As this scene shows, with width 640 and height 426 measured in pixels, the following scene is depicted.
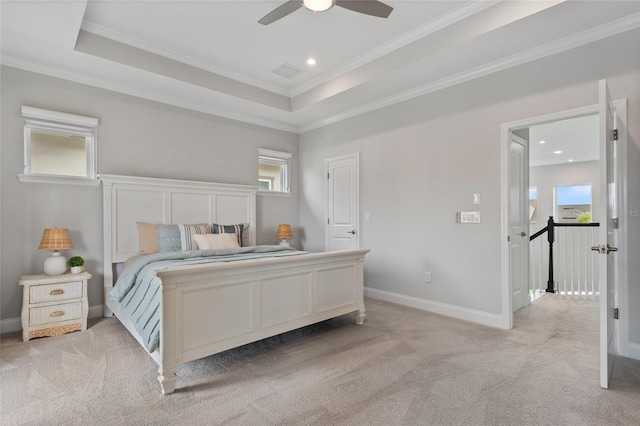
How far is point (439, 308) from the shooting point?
12.5ft

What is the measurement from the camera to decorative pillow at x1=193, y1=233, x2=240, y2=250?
3736 mm

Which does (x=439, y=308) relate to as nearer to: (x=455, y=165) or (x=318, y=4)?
(x=455, y=165)

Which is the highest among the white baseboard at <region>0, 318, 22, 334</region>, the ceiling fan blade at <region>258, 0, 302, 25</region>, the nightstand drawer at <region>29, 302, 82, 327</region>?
the ceiling fan blade at <region>258, 0, 302, 25</region>

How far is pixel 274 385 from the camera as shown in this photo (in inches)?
85.7

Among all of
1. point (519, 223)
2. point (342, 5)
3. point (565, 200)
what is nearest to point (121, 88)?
point (342, 5)

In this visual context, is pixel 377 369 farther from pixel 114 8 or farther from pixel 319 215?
pixel 114 8

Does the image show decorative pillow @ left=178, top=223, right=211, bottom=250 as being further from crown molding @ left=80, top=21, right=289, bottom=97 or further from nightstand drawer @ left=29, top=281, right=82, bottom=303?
crown molding @ left=80, top=21, right=289, bottom=97

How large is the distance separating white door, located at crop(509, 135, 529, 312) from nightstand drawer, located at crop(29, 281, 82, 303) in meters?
4.51

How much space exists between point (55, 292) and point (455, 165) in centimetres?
425

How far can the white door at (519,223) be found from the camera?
12.3 ft

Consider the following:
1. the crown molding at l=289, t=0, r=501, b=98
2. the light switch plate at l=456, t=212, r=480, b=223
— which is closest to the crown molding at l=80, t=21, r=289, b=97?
the crown molding at l=289, t=0, r=501, b=98

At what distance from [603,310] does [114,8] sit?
4403 mm

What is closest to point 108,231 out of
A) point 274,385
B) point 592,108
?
point 274,385

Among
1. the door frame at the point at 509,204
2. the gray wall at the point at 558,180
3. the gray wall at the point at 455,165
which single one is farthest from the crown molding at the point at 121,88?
the gray wall at the point at 558,180
